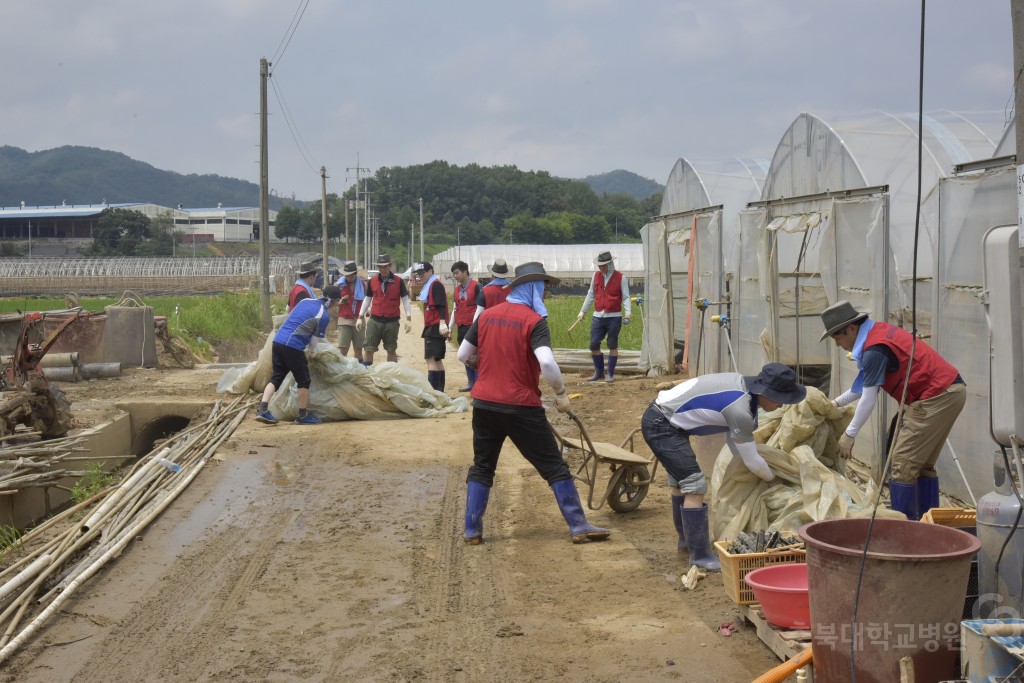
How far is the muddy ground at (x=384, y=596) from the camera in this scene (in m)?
4.72

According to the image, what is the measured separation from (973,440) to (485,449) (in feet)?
11.8

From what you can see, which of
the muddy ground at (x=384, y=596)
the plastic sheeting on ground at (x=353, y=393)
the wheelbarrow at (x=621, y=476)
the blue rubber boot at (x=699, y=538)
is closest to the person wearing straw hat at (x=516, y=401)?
the muddy ground at (x=384, y=596)

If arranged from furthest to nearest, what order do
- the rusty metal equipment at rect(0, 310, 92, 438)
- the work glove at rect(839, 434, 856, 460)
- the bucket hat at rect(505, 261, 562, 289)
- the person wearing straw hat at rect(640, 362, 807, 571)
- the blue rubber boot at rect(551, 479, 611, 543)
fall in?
1. the rusty metal equipment at rect(0, 310, 92, 438)
2. the bucket hat at rect(505, 261, 562, 289)
3. the blue rubber boot at rect(551, 479, 611, 543)
4. the work glove at rect(839, 434, 856, 460)
5. the person wearing straw hat at rect(640, 362, 807, 571)

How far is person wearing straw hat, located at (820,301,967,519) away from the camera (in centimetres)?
608

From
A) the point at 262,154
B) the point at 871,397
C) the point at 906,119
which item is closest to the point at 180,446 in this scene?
the point at 871,397

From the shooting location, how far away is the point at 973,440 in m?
7.23

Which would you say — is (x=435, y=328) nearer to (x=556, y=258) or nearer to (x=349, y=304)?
(x=349, y=304)

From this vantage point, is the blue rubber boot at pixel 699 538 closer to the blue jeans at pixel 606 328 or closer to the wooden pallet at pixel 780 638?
the wooden pallet at pixel 780 638

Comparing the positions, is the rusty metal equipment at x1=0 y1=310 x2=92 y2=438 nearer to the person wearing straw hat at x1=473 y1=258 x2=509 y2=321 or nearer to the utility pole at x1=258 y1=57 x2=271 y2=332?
the person wearing straw hat at x1=473 y1=258 x2=509 y2=321

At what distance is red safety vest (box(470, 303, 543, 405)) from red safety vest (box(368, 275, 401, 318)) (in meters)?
7.15

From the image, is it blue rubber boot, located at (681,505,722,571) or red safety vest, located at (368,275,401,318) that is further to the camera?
red safety vest, located at (368,275,401,318)

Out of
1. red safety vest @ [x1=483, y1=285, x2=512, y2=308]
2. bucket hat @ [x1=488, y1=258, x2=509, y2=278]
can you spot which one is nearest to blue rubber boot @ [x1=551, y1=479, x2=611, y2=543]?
bucket hat @ [x1=488, y1=258, x2=509, y2=278]

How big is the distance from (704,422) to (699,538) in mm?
704

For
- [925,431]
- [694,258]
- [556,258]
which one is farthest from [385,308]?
[556,258]
